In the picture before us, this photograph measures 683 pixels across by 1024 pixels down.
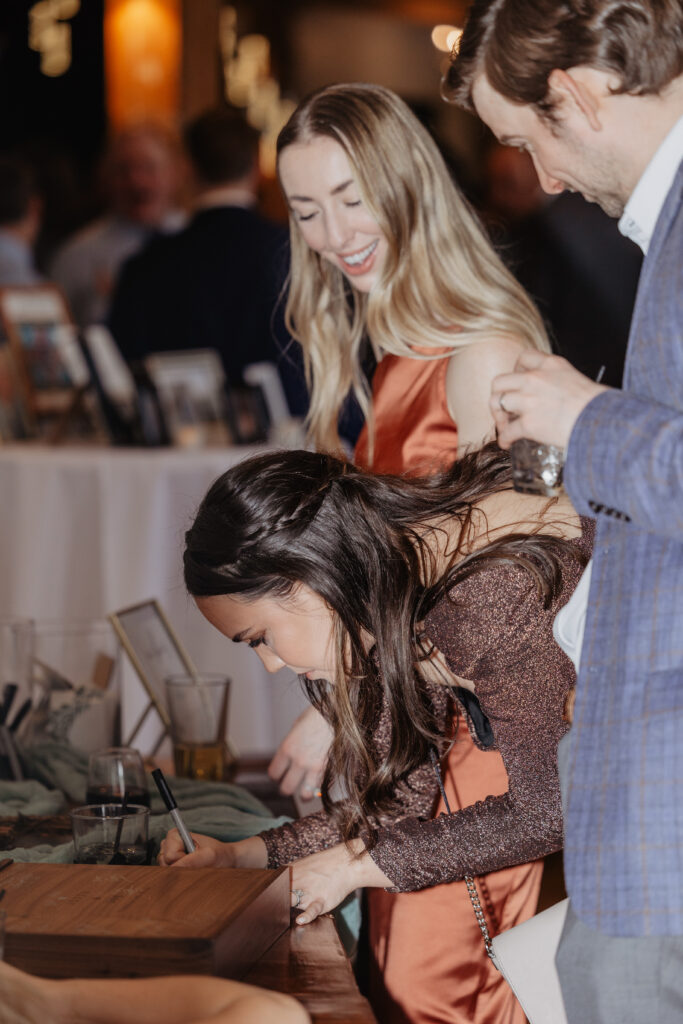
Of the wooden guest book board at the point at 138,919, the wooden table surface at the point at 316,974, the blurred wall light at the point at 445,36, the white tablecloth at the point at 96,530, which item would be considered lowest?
the white tablecloth at the point at 96,530

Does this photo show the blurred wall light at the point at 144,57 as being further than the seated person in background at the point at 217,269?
Yes

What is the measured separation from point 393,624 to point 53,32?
622 cm

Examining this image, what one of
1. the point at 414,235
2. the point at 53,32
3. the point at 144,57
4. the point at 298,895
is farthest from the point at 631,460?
the point at 53,32

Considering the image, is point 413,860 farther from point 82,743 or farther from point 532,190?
point 532,190

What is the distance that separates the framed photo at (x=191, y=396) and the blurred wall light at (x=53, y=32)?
4242mm

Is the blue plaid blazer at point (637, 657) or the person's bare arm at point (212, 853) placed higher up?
the blue plaid blazer at point (637, 657)

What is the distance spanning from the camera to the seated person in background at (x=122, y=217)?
13.8 feet

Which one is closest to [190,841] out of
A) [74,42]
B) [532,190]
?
[532,190]

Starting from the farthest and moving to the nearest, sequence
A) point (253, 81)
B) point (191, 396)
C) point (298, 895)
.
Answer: point (253, 81) < point (191, 396) < point (298, 895)

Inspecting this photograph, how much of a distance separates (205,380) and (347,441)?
93cm

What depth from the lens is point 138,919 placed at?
89 centimetres

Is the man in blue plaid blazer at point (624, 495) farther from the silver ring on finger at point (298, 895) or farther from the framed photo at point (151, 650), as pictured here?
the framed photo at point (151, 650)

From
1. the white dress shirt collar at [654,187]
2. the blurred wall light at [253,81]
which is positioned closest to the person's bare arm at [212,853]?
the white dress shirt collar at [654,187]

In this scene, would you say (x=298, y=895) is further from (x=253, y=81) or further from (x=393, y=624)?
(x=253, y=81)
